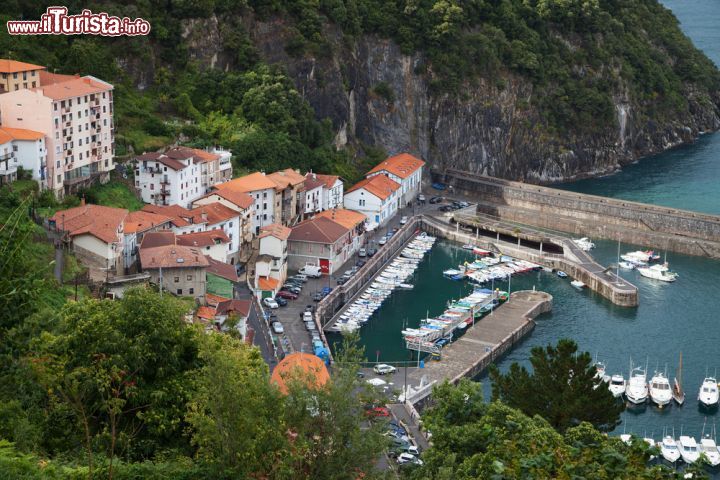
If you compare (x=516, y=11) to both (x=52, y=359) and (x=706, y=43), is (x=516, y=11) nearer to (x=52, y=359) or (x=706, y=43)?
(x=706, y=43)

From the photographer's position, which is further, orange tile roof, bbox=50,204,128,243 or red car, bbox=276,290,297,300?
red car, bbox=276,290,297,300

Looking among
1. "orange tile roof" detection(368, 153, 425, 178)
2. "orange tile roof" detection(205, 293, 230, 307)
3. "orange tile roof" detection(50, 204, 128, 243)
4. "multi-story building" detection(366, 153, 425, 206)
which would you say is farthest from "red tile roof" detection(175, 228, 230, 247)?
"orange tile roof" detection(368, 153, 425, 178)

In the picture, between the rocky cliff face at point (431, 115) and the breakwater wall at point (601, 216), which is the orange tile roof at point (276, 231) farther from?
the breakwater wall at point (601, 216)

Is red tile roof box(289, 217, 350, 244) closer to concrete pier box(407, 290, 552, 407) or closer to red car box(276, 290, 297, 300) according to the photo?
red car box(276, 290, 297, 300)

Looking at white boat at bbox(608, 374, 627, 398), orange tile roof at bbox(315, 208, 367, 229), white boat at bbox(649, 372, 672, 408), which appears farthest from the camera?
orange tile roof at bbox(315, 208, 367, 229)

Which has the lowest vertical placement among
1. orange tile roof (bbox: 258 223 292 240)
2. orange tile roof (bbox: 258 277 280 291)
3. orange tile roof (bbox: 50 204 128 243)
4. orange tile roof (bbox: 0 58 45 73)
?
orange tile roof (bbox: 258 277 280 291)

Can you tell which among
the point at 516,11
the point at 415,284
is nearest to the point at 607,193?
the point at 516,11
